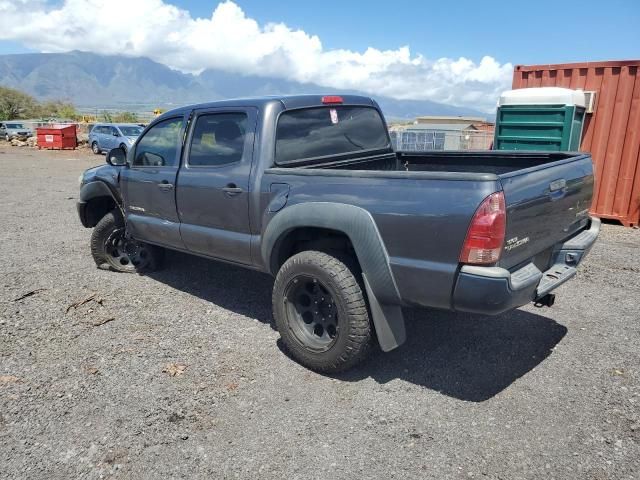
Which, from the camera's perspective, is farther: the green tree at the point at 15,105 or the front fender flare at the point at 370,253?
the green tree at the point at 15,105

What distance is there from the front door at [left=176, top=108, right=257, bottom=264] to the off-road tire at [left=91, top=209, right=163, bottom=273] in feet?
4.57

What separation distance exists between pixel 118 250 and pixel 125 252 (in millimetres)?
81

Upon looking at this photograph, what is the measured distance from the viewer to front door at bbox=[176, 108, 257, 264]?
12.8 feet

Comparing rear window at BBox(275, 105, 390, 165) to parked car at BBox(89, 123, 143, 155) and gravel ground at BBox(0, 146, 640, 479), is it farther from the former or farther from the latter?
parked car at BBox(89, 123, 143, 155)

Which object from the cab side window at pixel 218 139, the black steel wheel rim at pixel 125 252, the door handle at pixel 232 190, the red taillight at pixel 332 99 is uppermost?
the red taillight at pixel 332 99

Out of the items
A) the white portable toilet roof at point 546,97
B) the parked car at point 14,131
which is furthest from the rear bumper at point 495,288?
the parked car at point 14,131

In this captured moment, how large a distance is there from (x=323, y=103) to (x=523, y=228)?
2.07m

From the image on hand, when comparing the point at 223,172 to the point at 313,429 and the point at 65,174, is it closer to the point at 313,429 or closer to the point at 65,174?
the point at 313,429

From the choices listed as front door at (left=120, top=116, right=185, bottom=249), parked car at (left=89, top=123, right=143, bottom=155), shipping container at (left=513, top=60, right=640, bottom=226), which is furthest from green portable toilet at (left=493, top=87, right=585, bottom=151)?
parked car at (left=89, top=123, right=143, bottom=155)

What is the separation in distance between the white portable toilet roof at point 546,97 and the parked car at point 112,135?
19.0 m

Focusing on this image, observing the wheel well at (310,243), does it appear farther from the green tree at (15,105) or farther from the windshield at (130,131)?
the green tree at (15,105)

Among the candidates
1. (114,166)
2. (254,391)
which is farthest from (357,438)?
(114,166)

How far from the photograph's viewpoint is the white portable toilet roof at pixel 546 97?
25.2ft

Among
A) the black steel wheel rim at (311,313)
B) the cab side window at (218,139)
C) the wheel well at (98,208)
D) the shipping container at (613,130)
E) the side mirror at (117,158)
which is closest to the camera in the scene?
the black steel wheel rim at (311,313)
